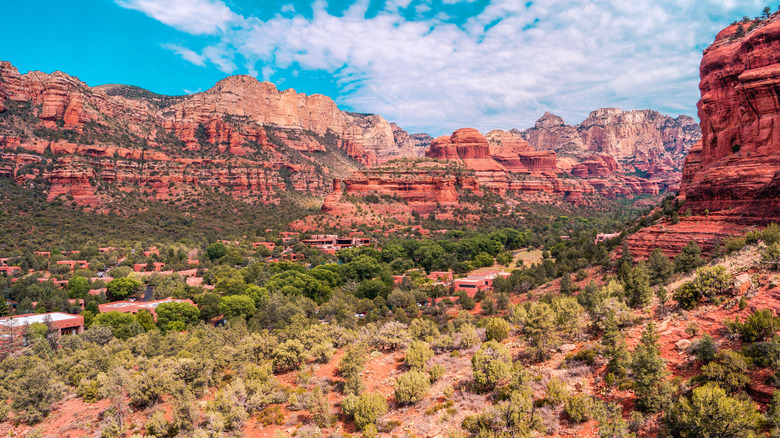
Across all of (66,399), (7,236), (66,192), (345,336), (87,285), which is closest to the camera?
(66,399)

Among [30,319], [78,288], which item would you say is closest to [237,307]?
[30,319]

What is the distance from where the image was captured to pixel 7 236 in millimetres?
62500

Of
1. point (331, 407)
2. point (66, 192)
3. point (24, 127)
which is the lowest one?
point (331, 407)

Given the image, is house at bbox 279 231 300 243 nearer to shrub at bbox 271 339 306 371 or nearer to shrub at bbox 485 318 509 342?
shrub at bbox 271 339 306 371

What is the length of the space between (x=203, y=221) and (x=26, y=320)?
5595 cm

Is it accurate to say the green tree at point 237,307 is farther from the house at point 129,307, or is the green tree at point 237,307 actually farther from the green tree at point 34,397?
the green tree at point 34,397

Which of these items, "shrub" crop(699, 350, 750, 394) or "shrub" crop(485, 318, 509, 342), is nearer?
"shrub" crop(699, 350, 750, 394)

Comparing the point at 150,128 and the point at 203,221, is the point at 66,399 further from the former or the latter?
the point at 150,128

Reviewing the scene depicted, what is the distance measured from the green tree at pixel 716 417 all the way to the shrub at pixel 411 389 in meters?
8.59

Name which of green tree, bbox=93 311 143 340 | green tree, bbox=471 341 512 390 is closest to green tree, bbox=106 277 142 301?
green tree, bbox=93 311 143 340

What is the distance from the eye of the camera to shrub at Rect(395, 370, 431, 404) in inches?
637

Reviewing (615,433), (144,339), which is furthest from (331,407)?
(144,339)

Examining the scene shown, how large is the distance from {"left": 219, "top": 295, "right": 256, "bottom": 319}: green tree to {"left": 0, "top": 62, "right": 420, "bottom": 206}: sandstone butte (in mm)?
62412

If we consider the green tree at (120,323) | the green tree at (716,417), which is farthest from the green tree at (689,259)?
the green tree at (120,323)
